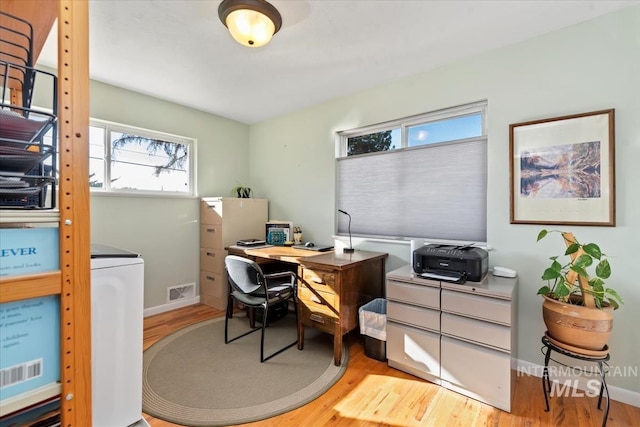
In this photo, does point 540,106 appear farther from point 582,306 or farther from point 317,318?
point 317,318

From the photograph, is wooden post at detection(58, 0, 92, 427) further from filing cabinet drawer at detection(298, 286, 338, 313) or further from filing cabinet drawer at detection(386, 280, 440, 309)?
filing cabinet drawer at detection(386, 280, 440, 309)

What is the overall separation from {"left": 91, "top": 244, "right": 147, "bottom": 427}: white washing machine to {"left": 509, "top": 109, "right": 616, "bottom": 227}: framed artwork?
97.4 inches

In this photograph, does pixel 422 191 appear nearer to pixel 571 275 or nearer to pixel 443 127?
pixel 443 127

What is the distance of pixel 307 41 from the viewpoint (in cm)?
216

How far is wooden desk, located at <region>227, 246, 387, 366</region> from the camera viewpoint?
225 cm

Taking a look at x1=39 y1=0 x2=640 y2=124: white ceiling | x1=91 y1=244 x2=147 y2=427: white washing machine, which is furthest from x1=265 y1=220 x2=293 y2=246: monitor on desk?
x1=91 y1=244 x2=147 y2=427: white washing machine

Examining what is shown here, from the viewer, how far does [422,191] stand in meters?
2.65

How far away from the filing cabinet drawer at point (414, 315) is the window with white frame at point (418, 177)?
0.80 m

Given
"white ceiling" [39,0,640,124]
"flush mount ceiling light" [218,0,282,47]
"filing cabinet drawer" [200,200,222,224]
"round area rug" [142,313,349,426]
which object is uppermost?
"white ceiling" [39,0,640,124]

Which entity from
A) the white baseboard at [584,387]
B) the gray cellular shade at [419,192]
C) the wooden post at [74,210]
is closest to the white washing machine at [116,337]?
the wooden post at [74,210]

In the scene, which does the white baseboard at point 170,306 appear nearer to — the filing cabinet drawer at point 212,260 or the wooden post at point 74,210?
the filing cabinet drawer at point 212,260

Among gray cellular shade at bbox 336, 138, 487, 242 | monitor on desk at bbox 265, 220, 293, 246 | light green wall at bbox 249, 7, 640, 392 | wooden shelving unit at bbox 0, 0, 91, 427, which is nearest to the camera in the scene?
wooden shelving unit at bbox 0, 0, 91, 427

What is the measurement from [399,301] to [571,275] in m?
1.06

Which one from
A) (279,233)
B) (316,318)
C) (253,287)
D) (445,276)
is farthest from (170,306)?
(445,276)
